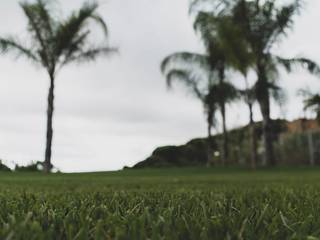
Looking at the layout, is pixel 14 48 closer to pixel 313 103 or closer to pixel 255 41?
pixel 255 41

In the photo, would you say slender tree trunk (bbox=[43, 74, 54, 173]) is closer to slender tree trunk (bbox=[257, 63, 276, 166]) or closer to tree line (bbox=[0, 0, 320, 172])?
tree line (bbox=[0, 0, 320, 172])

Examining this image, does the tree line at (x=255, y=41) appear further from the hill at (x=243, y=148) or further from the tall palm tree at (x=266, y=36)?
the hill at (x=243, y=148)

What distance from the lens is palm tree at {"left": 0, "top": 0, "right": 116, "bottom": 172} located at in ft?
65.4

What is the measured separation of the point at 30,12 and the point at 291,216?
65.5ft

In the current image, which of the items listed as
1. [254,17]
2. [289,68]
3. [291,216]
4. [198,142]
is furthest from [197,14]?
[291,216]

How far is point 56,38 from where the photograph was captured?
20.4 meters

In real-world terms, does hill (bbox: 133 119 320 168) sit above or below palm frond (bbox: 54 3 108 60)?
below

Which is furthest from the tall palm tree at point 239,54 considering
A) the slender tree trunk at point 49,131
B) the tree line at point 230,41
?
the slender tree trunk at point 49,131

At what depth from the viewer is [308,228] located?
3.49 feet

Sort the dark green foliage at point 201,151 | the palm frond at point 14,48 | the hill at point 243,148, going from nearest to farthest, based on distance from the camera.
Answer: the palm frond at point 14,48
the hill at point 243,148
the dark green foliage at point 201,151

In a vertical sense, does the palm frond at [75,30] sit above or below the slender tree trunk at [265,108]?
above

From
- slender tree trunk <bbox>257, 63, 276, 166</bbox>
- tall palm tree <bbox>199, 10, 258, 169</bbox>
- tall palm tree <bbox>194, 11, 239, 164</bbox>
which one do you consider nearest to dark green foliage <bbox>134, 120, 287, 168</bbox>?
tall palm tree <bbox>194, 11, 239, 164</bbox>

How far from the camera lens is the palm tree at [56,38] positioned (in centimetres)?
1992

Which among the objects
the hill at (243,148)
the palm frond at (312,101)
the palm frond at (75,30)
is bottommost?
the hill at (243,148)
